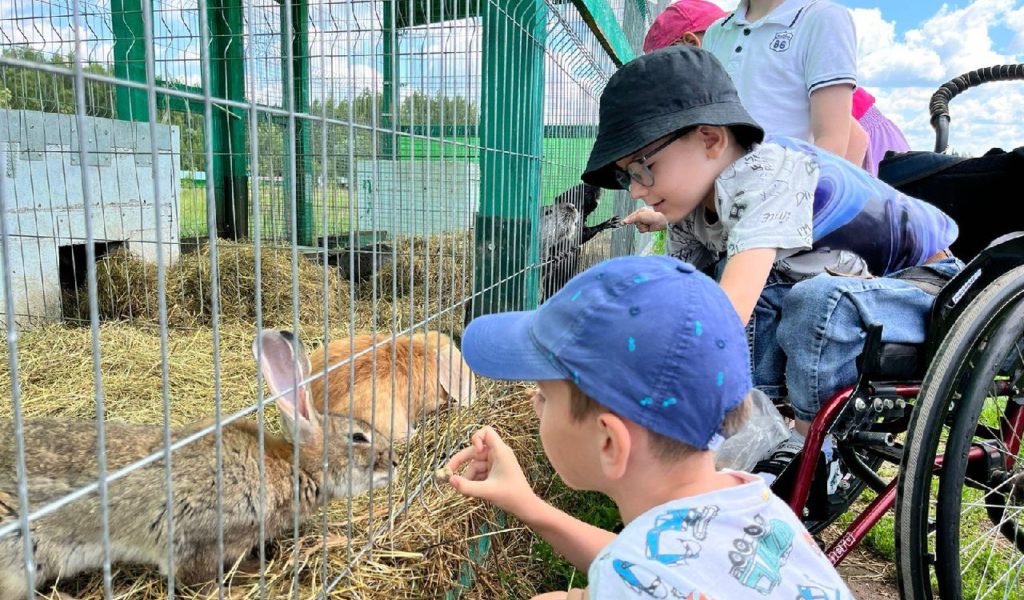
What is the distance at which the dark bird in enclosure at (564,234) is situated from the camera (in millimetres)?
4102

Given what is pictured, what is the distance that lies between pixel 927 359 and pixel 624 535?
1364 millimetres

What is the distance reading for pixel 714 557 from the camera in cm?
109

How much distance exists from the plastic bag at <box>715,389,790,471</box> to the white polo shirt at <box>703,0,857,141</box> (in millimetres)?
1303

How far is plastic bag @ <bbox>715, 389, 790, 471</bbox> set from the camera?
85.2 inches

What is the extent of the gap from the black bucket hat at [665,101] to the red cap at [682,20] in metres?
Answer: 1.81

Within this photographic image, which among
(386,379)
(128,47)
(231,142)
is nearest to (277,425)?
(386,379)

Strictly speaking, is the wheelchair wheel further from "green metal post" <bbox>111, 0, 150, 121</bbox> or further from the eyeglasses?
"green metal post" <bbox>111, 0, 150, 121</bbox>

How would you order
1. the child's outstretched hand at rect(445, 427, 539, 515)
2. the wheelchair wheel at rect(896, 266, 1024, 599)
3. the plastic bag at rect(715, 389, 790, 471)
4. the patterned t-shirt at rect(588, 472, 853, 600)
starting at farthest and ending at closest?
the plastic bag at rect(715, 389, 790, 471) → the wheelchair wheel at rect(896, 266, 1024, 599) → the child's outstretched hand at rect(445, 427, 539, 515) → the patterned t-shirt at rect(588, 472, 853, 600)

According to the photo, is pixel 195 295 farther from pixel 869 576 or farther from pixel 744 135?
pixel 869 576

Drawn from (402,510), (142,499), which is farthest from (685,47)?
(142,499)

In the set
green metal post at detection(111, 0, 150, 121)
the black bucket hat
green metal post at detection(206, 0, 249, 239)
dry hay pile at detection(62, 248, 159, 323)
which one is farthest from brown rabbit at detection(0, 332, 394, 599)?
green metal post at detection(206, 0, 249, 239)

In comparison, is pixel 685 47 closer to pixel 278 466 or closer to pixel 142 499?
pixel 278 466

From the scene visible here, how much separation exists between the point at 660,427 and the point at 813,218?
121cm

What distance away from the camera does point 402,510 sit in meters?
2.25
